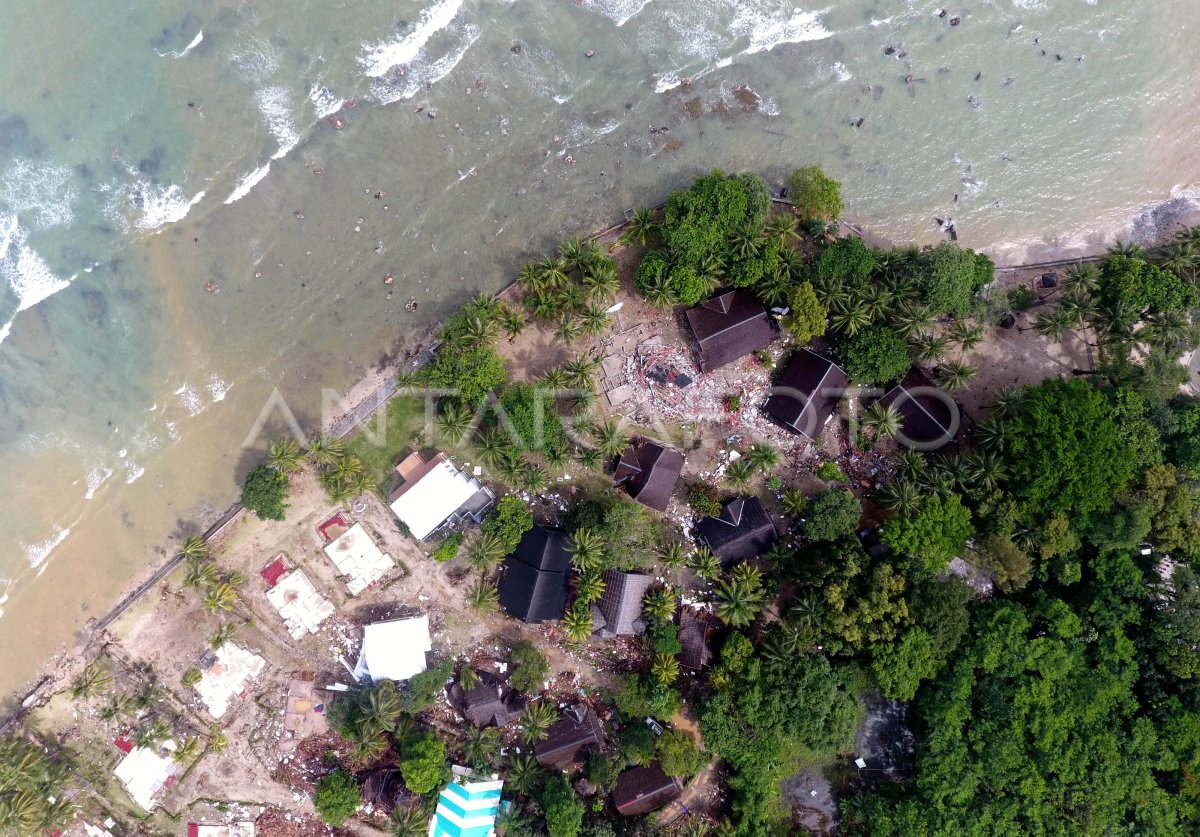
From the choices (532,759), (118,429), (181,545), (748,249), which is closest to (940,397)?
(748,249)

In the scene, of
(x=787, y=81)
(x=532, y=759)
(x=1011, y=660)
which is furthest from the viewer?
Result: (x=787, y=81)

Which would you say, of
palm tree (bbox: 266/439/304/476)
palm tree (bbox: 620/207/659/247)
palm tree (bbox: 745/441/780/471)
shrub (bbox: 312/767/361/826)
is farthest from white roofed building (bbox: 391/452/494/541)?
palm tree (bbox: 620/207/659/247)

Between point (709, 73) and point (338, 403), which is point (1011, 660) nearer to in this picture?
point (709, 73)

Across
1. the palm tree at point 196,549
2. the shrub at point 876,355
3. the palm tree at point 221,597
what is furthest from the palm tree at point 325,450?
the shrub at point 876,355

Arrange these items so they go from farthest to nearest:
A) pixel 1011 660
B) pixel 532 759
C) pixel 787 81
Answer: pixel 787 81, pixel 532 759, pixel 1011 660

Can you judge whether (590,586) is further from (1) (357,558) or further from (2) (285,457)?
(2) (285,457)

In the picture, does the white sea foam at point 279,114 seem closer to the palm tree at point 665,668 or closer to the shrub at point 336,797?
the shrub at point 336,797

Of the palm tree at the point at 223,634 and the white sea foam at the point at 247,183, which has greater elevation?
the white sea foam at the point at 247,183
